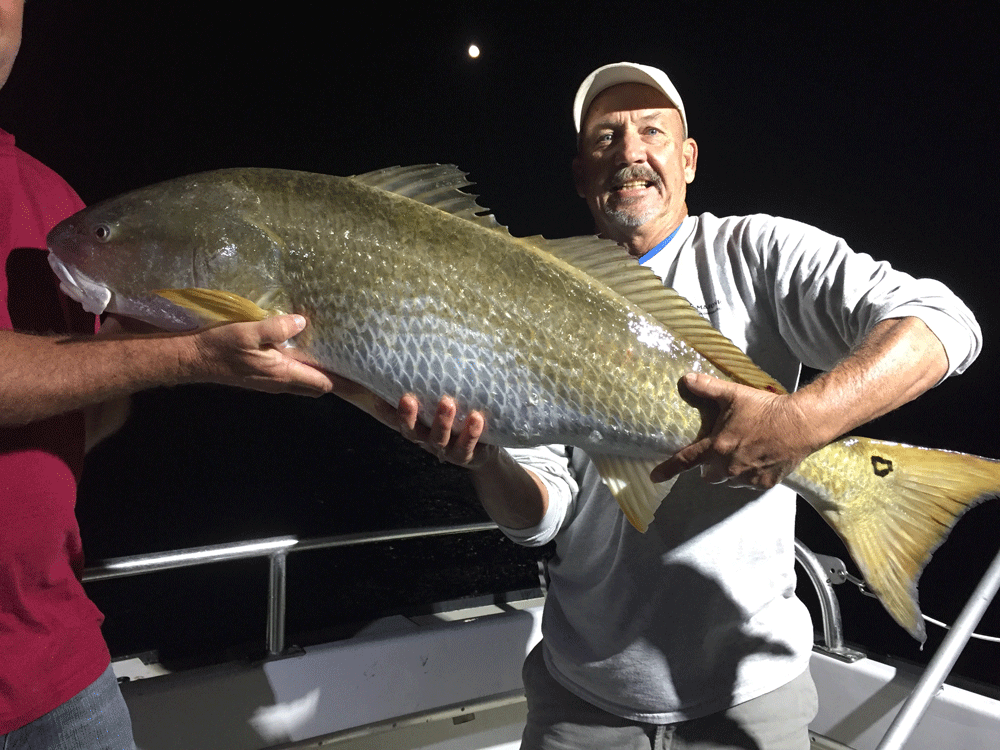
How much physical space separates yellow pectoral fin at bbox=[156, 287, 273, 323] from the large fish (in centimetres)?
1

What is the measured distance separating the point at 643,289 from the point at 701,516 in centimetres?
71

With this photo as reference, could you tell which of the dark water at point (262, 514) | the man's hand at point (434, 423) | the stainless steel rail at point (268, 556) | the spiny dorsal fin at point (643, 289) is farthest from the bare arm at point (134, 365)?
the dark water at point (262, 514)

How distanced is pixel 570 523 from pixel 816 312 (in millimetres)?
1001

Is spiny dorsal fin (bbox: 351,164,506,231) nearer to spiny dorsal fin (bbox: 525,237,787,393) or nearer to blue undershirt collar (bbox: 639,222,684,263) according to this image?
spiny dorsal fin (bbox: 525,237,787,393)

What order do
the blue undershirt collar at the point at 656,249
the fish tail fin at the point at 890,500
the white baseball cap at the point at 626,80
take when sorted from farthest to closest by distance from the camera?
the white baseball cap at the point at 626,80, the blue undershirt collar at the point at 656,249, the fish tail fin at the point at 890,500

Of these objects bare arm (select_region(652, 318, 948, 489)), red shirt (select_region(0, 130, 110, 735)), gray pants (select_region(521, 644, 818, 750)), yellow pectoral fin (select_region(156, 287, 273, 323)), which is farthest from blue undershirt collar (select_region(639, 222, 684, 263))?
red shirt (select_region(0, 130, 110, 735))

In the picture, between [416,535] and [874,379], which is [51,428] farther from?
[874,379]

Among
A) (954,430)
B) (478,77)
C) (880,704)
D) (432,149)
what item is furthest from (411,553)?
(478,77)

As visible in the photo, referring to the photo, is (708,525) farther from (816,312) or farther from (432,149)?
(432,149)

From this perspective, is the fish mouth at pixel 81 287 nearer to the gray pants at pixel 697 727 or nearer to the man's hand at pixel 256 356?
the man's hand at pixel 256 356

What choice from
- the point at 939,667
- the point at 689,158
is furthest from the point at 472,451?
the point at 689,158

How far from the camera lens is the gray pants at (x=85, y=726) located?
4.70 ft

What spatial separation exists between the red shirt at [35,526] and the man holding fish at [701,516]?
0.74 metres

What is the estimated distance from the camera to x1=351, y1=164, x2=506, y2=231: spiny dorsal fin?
5.90ft
